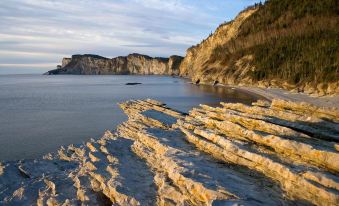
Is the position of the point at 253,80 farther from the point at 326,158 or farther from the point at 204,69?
the point at 326,158

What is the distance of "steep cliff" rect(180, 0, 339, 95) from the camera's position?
7656cm

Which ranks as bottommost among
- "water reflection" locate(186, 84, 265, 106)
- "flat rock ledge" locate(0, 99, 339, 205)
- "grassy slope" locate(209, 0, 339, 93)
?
"water reflection" locate(186, 84, 265, 106)

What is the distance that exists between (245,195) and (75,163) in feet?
50.2

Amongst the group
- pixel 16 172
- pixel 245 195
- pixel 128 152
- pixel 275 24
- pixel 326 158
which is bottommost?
pixel 16 172

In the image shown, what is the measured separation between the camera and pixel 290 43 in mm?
103938

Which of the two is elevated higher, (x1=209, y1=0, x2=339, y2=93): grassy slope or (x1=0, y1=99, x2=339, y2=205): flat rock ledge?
(x1=209, y1=0, x2=339, y2=93): grassy slope

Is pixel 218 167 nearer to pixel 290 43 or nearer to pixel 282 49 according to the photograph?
pixel 290 43

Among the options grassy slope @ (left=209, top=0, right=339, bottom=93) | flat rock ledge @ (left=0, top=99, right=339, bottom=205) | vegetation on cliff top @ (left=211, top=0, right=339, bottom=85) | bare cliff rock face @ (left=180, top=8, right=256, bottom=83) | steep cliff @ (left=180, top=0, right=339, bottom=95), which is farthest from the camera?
bare cliff rock face @ (left=180, top=8, right=256, bottom=83)

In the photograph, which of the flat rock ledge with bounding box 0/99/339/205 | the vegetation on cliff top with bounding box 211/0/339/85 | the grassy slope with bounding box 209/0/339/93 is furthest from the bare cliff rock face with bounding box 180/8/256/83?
the flat rock ledge with bounding box 0/99/339/205

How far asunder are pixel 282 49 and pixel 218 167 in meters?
98.5

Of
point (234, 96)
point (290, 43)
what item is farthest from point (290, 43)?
point (234, 96)

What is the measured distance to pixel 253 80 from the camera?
335ft

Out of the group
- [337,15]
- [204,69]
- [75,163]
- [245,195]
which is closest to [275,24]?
[337,15]

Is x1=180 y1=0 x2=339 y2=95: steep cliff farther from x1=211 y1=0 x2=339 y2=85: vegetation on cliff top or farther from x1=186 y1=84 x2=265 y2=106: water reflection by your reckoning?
x1=186 y1=84 x2=265 y2=106: water reflection
